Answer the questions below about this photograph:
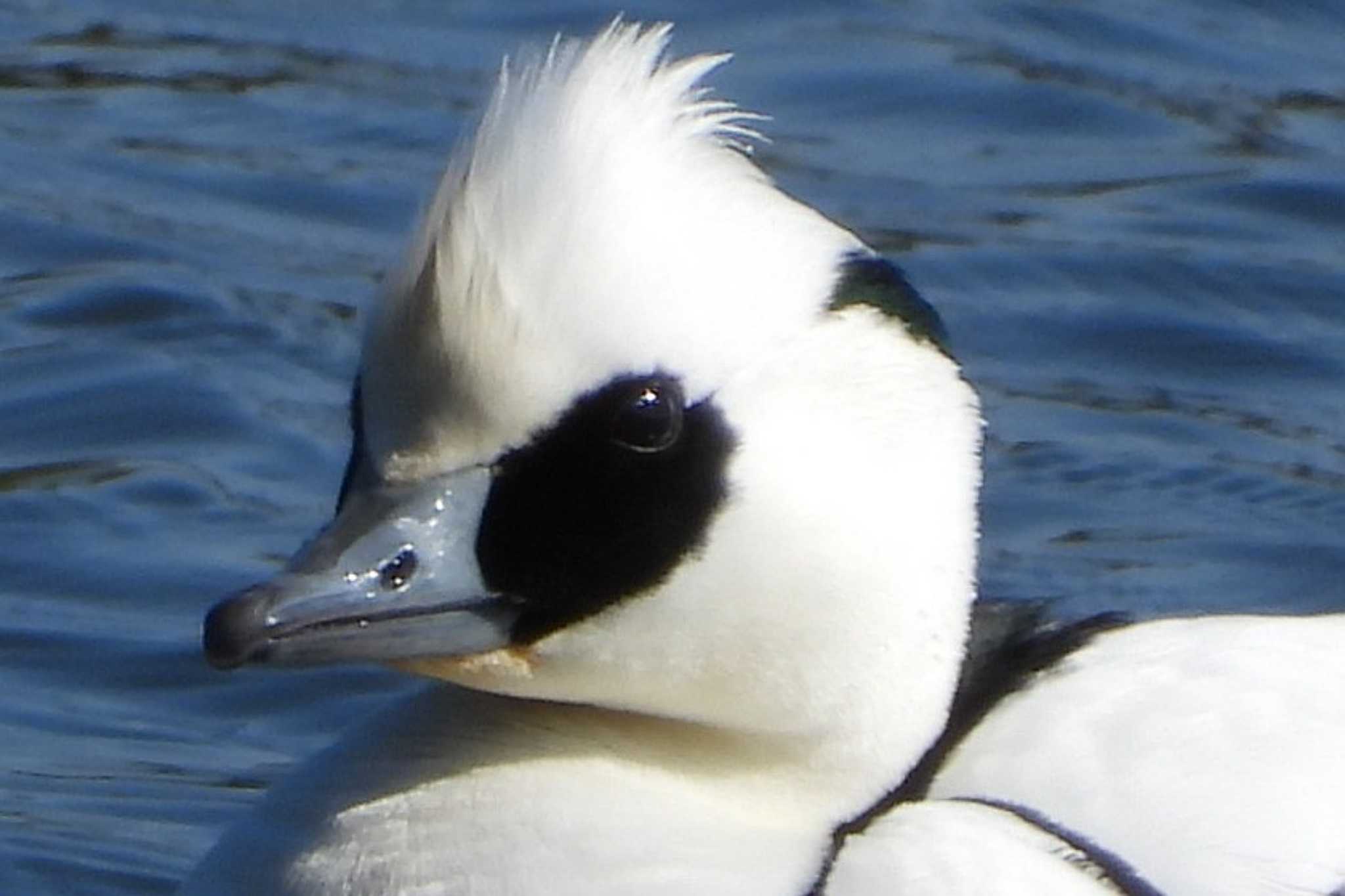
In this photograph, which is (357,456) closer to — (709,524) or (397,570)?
(397,570)

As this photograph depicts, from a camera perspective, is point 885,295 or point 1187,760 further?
point 1187,760

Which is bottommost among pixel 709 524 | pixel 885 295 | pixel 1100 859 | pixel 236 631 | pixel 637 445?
pixel 1100 859

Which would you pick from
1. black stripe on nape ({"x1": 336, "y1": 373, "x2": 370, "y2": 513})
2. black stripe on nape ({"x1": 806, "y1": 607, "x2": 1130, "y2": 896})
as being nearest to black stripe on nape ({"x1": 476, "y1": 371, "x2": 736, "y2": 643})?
black stripe on nape ({"x1": 336, "y1": 373, "x2": 370, "y2": 513})

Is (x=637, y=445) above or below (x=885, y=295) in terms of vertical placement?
below

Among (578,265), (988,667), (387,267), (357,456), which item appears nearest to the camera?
(578,265)

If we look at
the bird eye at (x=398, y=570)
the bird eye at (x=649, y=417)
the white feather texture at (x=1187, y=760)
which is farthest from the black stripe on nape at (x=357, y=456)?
the white feather texture at (x=1187, y=760)

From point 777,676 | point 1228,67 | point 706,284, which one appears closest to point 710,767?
point 777,676

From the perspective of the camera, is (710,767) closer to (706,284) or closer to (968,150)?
(706,284)

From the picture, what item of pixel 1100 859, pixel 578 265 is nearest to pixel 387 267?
pixel 578 265
